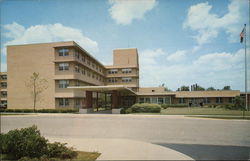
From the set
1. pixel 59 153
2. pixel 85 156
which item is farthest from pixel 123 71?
pixel 59 153

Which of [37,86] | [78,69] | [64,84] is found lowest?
[37,86]

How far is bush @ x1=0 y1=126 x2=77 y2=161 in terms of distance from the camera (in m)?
6.61

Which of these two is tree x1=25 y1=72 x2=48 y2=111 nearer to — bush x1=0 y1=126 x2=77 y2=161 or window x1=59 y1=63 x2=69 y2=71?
window x1=59 y1=63 x2=69 y2=71

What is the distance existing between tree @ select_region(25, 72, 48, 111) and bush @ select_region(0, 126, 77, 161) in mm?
28393

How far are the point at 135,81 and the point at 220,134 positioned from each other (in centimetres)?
4124

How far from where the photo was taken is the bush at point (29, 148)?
21.7 ft

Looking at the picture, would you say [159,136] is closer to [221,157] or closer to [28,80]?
[221,157]

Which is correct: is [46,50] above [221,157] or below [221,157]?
above

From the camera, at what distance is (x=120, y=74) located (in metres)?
53.3

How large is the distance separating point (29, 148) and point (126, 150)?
3.90m

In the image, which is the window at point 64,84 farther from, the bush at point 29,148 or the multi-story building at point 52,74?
→ the bush at point 29,148

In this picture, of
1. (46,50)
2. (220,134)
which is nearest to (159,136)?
(220,134)

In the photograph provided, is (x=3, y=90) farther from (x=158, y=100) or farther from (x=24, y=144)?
(x=24, y=144)

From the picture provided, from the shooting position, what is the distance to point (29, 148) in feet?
21.6
